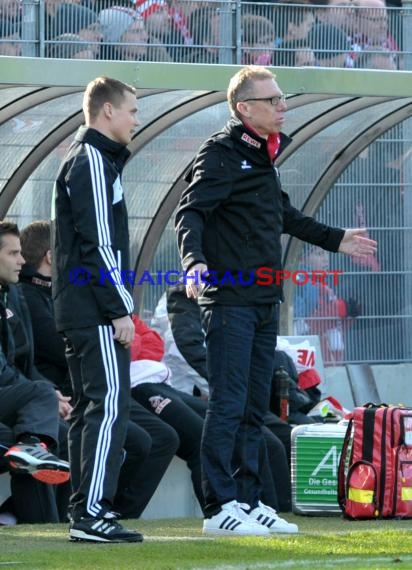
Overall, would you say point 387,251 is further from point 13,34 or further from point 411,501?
point 411,501

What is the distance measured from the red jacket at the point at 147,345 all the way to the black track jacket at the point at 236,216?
201 cm

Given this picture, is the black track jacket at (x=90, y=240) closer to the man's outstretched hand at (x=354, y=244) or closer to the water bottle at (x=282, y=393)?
the man's outstretched hand at (x=354, y=244)

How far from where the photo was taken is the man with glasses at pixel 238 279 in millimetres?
6844

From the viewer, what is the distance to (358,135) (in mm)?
11766

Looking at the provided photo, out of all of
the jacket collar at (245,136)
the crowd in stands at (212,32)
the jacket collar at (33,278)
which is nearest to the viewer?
the jacket collar at (245,136)

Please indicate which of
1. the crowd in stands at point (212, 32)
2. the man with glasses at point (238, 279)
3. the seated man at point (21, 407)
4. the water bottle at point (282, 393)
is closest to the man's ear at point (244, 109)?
the man with glasses at point (238, 279)

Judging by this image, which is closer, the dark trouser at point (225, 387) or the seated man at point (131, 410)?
the dark trouser at point (225, 387)

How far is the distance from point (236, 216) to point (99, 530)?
1590 millimetres

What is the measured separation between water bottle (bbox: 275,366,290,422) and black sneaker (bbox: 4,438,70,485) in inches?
95.5

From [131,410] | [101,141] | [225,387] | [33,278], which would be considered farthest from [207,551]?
[33,278]

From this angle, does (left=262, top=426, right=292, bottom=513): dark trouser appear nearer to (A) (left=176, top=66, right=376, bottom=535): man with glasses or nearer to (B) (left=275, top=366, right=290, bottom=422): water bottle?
(B) (left=275, top=366, right=290, bottom=422): water bottle

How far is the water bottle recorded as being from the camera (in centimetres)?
964

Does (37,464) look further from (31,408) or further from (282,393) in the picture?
(282,393)

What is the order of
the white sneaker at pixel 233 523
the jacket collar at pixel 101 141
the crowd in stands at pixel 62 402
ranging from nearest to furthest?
the jacket collar at pixel 101 141 → the white sneaker at pixel 233 523 → the crowd in stands at pixel 62 402
